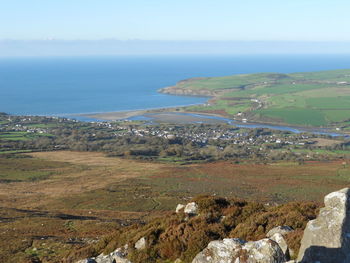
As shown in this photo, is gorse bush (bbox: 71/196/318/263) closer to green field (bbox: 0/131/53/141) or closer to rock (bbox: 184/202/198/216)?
rock (bbox: 184/202/198/216)

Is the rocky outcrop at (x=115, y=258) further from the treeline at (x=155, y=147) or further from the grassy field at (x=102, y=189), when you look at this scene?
the treeline at (x=155, y=147)

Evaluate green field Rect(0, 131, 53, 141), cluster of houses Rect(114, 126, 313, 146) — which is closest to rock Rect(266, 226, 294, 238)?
cluster of houses Rect(114, 126, 313, 146)

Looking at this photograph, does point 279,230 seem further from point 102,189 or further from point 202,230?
point 102,189

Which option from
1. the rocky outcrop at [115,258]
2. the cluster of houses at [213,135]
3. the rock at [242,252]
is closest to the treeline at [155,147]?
the cluster of houses at [213,135]

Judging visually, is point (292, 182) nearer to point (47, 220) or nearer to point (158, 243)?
point (47, 220)

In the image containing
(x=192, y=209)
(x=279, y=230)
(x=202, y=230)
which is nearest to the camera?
(x=279, y=230)

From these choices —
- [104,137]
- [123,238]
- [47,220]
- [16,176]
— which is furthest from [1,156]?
[123,238]

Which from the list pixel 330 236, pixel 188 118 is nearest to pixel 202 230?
pixel 330 236
